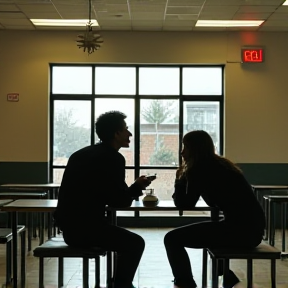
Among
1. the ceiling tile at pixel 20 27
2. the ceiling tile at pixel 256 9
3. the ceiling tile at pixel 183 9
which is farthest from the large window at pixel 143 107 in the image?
the ceiling tile at pixel 256 9

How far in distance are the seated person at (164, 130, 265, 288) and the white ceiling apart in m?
3.45

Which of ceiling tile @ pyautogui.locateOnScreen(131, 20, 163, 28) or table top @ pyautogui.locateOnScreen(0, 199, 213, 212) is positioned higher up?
ceiling tile @ pyautogui.locateOnScreen(131, 20, 163, 28)

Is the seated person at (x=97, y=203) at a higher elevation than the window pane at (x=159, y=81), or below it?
below

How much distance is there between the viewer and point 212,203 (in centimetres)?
324

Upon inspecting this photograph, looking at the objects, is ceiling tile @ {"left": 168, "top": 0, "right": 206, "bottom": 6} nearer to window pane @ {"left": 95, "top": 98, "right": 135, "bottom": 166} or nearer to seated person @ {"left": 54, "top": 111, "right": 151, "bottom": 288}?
window pane @ {"left": 95, "top": 98, "right": 135, "bottom": 166}

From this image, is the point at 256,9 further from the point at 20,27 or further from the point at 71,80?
the point at 20,27

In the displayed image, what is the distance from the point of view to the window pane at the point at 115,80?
301 inches

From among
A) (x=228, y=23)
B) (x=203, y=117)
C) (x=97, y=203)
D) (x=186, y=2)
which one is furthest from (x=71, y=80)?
(x=97, y=203)

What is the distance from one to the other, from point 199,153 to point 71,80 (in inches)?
192

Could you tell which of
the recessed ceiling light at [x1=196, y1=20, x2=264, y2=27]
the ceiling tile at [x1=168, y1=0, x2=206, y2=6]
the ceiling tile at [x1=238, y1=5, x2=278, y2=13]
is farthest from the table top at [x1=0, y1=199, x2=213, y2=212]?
the recessed ceiling light at [x1=196, y1=20, x2=264, y2=27]

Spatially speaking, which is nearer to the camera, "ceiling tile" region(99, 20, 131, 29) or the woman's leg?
the woman's leg

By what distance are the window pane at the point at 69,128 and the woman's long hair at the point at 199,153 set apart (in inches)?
182

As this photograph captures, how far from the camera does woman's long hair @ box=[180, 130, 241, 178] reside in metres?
3.15

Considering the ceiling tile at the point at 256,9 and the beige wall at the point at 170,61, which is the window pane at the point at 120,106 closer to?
the beige wall at the point at 170,61
